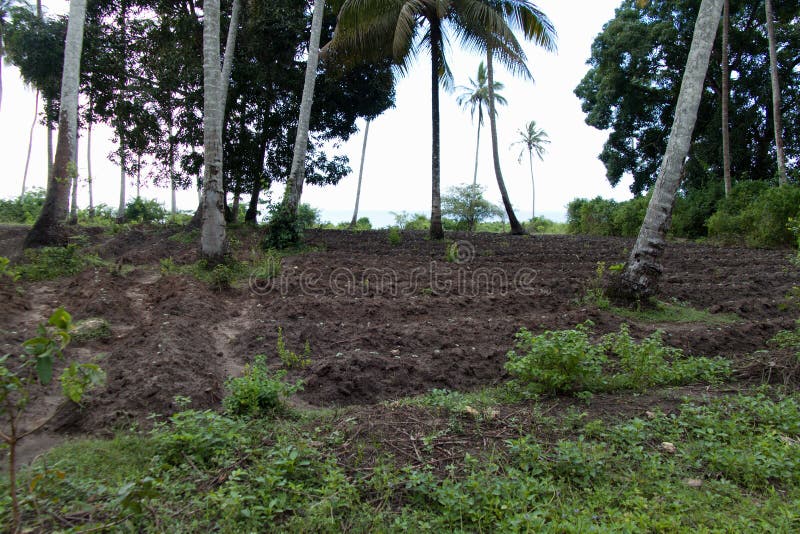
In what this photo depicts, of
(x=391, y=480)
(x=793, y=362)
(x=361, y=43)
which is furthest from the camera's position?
(x=361, y=43)

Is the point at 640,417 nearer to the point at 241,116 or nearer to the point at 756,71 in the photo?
the point at 241,116

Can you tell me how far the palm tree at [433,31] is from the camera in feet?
39.1

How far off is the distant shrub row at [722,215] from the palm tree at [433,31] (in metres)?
7.28

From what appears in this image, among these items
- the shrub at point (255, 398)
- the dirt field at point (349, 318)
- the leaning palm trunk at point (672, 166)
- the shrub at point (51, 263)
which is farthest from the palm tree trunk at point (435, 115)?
the shrub at point (255, 398)

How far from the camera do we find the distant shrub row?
1241 centimetres

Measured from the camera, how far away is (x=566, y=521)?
2326mm

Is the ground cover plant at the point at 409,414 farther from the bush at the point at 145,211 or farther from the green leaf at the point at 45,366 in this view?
the bush at the point at 145,211

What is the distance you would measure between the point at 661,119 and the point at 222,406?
23.7 m

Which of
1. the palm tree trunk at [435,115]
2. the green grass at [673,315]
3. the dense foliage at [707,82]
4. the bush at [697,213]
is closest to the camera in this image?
the green grass at [673,315]

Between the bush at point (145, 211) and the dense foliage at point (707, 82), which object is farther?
the bush at point (145, 211)

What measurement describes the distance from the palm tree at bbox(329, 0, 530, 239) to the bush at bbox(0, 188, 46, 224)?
14.7 m

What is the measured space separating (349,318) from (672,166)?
14.9 feet

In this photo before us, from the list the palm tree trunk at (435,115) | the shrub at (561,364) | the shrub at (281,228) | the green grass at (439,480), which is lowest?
the green grass at (439,480)

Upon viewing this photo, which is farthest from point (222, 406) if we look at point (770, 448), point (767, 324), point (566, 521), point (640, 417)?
point (767, 324)
